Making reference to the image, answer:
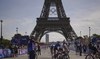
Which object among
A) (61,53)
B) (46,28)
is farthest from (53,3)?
(61,53)

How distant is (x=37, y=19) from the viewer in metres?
71.7

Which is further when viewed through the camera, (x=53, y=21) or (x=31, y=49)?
(x=53, y=21)

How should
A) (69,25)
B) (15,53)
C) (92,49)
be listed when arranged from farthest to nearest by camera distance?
(69,25), (15,53), (92,49)

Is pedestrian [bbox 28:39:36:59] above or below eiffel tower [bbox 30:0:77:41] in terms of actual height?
below

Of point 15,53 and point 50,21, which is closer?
point 15,53

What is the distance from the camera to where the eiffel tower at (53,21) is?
69750 millimetres

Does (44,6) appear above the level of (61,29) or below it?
above

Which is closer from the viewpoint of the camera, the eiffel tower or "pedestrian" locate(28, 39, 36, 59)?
"pedestrian" locate(28, 39, 36, 59)

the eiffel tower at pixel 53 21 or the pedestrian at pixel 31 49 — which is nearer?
the pedestrian at pixel 31 49

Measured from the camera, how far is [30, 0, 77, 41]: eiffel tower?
69.8 m

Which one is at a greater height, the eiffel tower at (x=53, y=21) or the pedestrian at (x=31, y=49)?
the eiffel tower at (x=53, y=21)

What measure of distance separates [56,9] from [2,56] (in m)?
46.8

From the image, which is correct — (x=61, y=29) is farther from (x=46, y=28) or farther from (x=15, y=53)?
(x=15, y=53)

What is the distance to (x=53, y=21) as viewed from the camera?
73.4 metres
